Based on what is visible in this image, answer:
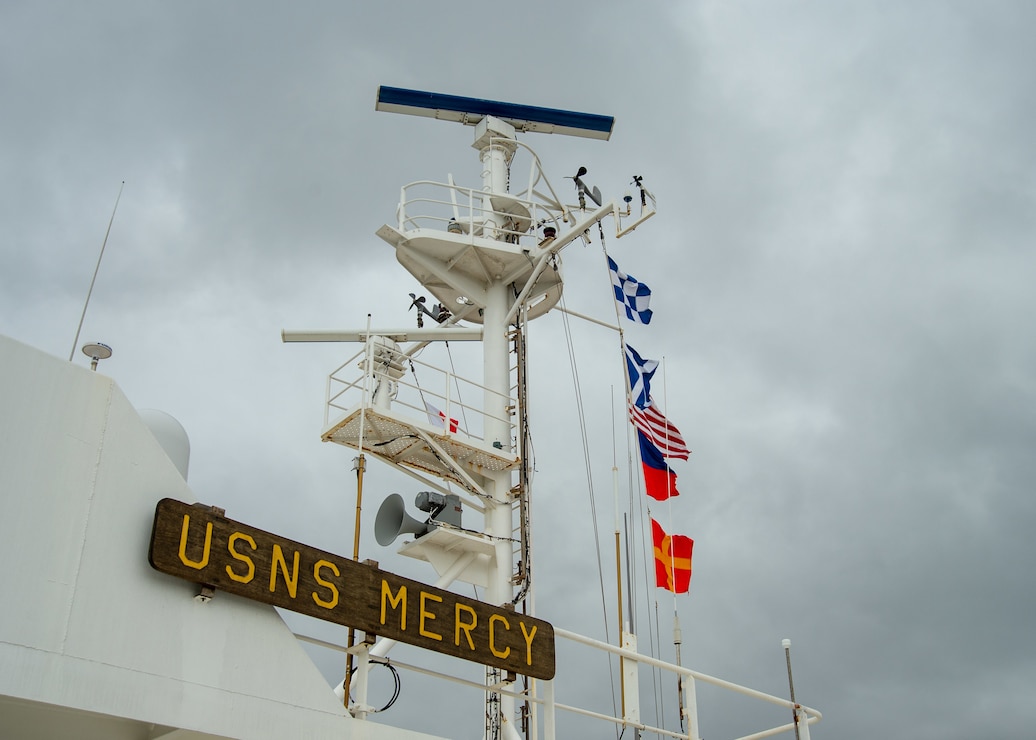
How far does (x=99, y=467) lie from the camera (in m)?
8.00

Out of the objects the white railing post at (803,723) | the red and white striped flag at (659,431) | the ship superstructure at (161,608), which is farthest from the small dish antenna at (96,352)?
the red and white striped flag at (659,431)

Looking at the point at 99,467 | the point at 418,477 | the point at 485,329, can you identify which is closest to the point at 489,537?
the point at 418,477

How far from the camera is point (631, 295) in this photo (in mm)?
21031

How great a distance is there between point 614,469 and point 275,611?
972cm

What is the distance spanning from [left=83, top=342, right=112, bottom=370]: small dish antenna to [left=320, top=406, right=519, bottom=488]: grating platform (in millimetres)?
6347

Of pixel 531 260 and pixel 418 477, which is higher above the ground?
pixel 531 260

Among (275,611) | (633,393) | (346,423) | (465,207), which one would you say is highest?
(465,207)

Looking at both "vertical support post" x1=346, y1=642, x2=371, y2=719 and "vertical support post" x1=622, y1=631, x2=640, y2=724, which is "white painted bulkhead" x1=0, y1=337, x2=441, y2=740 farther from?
"vertical support post" x1=622, y1=631, x2=640, y2=724

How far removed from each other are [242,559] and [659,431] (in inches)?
491

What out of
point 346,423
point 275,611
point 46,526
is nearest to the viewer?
point 46,526

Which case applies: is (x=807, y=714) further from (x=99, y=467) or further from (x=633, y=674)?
(x=99, y=467)

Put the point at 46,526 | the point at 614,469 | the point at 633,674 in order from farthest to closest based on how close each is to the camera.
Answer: the point at 614,469 < the point at 633,674 < the point at 46,526

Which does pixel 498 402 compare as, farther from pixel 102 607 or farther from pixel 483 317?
pixel 102 607

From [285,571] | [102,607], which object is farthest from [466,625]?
[102,607]
